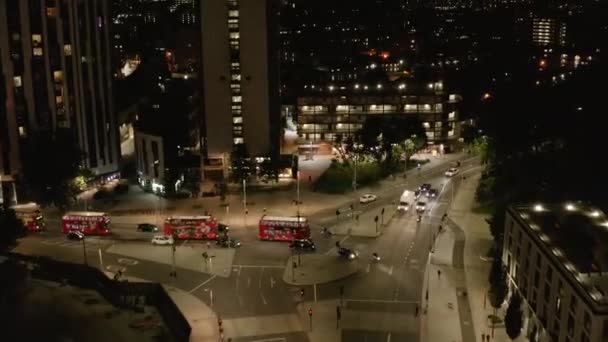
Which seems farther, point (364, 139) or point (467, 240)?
point (364, 139)

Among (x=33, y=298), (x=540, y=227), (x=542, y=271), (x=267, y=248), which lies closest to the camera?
(x=542, y=271)

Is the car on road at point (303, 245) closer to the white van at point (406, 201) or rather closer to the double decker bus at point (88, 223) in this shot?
the white van at point (406, 201)

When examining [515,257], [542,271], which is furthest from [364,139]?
[542,271]

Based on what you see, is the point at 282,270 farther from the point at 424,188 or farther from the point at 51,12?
the point at 51,12

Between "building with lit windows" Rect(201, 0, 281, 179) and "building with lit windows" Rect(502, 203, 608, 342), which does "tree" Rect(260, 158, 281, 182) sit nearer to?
"building with lit windows" Rect(201, 0, 281, 179)

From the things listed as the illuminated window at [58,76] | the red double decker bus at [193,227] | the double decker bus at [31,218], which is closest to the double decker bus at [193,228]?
the red double decker bus at [193,227]

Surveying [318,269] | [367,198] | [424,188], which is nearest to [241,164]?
[367,198]

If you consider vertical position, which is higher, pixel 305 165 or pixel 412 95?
pixel 412 95

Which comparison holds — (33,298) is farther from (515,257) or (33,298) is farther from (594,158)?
(594,158)

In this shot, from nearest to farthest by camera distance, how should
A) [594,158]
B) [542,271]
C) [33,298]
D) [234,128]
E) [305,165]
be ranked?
[542,271] < [33,298] < [594,158] < [234,128] < [305,165]
